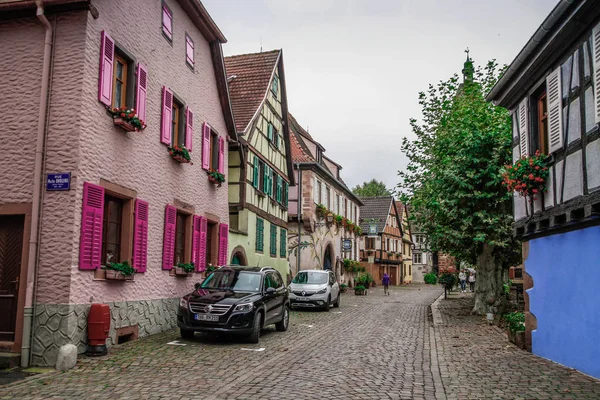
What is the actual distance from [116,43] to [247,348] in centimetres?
685

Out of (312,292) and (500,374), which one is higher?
(312,292)

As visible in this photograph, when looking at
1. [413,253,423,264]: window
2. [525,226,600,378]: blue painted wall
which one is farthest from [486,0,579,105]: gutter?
[413,253,423,264]: window

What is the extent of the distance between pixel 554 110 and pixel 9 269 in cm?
1021

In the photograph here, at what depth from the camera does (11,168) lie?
10766 millimetres

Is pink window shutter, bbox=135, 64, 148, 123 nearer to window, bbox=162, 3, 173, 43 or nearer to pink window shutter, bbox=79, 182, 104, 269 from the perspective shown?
window, bbox=162, 3, 173, 43

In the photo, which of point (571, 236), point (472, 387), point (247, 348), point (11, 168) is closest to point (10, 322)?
point (11, 168)

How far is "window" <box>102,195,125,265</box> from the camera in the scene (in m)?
12.2

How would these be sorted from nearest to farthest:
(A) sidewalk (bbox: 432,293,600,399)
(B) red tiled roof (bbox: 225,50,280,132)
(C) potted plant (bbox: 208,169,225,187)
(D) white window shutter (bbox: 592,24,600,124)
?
1. (A) sidewalk (bbox: 432,293,600,399)
2. (D) white window shutter (bbox: 592,24,600,124)
3. (C) potted plant (bbox: 208,169,225,187)
4. (B) red tiled roof (bbox: 225,50,280,132)

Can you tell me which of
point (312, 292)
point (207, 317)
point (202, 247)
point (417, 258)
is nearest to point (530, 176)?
point (207, 317)

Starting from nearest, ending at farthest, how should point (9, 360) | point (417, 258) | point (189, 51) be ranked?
point (9, 360)
point (189, 51)
point (417, 258)

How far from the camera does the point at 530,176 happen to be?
37.1 feet

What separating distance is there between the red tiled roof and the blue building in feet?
41.5

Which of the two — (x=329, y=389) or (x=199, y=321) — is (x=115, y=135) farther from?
(x=329, y=389)

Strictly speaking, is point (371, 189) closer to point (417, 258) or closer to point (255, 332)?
point (417, 258)
